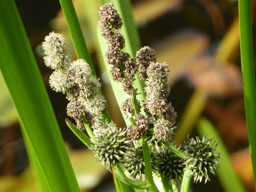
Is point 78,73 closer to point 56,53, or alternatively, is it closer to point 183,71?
point 56,53

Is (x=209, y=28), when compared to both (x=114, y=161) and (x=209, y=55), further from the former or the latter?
(x=114, y=161)

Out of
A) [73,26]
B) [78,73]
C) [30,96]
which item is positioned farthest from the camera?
[73,26]

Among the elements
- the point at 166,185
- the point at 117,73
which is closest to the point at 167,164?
the point at 166,185

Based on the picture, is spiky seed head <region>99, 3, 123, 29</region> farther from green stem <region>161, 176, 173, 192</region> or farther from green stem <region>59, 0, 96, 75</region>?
green stem <region>161, 176, 173, 192</region>

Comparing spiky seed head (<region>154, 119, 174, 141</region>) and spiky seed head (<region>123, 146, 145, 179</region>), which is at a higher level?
spiky seed head (<region>154, 119, 174, 141</region>)

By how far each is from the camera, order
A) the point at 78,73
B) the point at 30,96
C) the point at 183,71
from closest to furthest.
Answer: the point at 30,96
the point at 78,73
the point at 183,71

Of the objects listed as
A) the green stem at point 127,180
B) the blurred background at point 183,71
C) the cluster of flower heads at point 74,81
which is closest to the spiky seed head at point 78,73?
the cluster of flower heads at point 74,81

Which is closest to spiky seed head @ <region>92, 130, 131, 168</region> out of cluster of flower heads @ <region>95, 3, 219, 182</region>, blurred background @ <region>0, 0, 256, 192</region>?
cluster of flower heads @ <region>95, 3, 219, 182</region>
